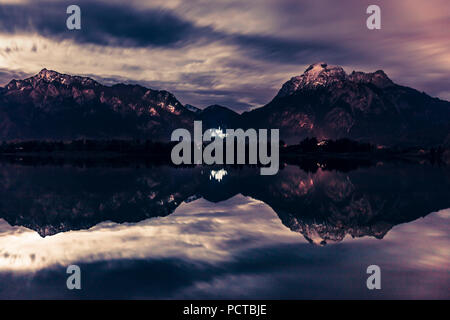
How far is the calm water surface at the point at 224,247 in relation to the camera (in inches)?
717

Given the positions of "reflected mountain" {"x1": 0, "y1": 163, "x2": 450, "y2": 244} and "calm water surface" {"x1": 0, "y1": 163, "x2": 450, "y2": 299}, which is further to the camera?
"reflected mountain" {"x1": 0, "y1": 163, "x2": 450, "y2": 244}

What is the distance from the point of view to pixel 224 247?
26.1m

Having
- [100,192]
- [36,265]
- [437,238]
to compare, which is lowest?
[36,265]

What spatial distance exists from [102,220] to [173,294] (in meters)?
20.3

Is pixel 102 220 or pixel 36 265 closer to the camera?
pixel 36 265

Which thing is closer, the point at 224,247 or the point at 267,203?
the point at 224,247

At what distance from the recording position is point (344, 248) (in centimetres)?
2577

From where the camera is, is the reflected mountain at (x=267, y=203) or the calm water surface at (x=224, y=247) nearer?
the calm water surface at (x=224, y=247)

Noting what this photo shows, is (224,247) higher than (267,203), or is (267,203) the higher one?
(267,203)

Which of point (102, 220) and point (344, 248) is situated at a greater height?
point (102, 220)

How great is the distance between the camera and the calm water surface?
18.2 metres
